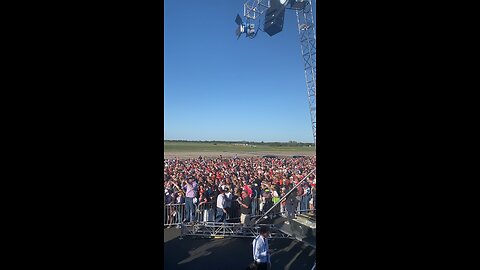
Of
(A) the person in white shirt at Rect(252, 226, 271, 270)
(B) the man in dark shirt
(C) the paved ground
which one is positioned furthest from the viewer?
(B) the man in dark shirt

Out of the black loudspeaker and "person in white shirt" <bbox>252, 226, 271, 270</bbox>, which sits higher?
the black loudspeaker

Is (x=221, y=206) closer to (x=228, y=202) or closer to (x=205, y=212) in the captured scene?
(x=228, y=202)

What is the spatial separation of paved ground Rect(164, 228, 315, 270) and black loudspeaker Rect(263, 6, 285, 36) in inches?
125

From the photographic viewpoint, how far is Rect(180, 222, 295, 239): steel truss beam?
14.0ft

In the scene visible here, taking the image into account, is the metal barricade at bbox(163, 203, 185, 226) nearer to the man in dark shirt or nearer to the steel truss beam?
the steel truss beam

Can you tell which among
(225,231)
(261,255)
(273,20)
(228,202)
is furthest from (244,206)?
(273,20)

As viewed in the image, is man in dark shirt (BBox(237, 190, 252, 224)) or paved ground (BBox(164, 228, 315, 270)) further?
man in dark shirt (BBox(237, 190, 252, 224))

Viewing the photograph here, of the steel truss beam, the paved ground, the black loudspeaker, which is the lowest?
the paved ground

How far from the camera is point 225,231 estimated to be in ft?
14.3

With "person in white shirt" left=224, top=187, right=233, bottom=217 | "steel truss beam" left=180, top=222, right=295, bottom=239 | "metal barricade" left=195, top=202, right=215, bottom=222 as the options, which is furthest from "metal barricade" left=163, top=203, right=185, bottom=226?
"person in white shirt" left=224, top=187, right=233, bottom=217

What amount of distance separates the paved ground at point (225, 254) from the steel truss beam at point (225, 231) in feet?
0.37

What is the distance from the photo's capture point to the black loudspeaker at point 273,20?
4.47 meters

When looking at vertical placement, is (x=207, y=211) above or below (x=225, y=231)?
above

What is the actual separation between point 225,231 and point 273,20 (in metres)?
3.31
